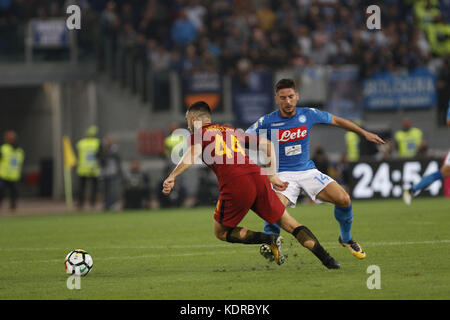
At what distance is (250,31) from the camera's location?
1021 inches

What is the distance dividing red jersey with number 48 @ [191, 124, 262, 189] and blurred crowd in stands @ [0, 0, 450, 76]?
663 inches

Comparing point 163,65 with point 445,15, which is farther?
point 445,15

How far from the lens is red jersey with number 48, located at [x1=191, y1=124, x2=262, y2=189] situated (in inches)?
331

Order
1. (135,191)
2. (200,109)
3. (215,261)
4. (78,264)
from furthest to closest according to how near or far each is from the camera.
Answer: (135,191), (215,261), (78,264), (200,109)

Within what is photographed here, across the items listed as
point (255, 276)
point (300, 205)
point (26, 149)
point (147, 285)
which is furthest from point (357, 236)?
point (26, 149)

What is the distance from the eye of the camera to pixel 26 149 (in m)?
29.6

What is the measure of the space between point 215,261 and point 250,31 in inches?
660

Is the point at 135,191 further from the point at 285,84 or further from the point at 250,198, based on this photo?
the point at 250,198

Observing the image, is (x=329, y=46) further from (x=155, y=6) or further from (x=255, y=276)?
(x=255, y=276)

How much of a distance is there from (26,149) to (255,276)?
22283mm

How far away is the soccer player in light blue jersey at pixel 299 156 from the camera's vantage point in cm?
954

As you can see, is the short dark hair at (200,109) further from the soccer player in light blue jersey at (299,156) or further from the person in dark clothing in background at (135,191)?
the person in dark clothing in background at (135,191)

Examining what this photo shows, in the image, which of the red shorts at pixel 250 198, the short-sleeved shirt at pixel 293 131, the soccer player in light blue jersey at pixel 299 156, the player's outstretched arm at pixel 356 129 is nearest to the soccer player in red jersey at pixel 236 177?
the red shorts at pixel 250 198

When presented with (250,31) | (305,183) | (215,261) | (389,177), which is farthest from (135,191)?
(305,183)
